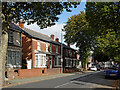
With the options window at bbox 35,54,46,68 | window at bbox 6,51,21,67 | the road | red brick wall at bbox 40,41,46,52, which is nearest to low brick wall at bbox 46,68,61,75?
window at bbox 35,54,46,68

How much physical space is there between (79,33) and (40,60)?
14.2 meters

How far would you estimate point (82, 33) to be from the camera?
45125 millimetres

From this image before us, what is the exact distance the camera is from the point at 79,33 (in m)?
45.4

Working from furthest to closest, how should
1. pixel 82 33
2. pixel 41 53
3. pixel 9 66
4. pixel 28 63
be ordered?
pixel 82 33 < pixel 41 53 < pixel 28 63 < pixel 9 66

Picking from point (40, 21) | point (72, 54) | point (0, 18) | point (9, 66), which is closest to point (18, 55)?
point (9, 66)

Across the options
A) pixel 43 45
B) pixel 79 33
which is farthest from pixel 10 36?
pixel 79 33

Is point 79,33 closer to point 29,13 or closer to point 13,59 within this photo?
point 13,59

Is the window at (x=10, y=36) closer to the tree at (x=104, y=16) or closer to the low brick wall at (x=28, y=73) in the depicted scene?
the low brick wall at (x=28, y=73)

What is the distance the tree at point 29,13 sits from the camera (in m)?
14.3

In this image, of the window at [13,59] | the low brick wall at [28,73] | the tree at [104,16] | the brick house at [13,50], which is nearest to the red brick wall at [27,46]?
the brick house at [13,50]

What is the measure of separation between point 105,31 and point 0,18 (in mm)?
8095

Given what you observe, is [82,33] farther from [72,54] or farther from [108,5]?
[108,5]

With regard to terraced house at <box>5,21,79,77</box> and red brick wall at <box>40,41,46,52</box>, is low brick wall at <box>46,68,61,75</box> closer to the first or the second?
terraced house at <box>5,21,79,77</box>

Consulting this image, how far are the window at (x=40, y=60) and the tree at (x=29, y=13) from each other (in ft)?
62.6
